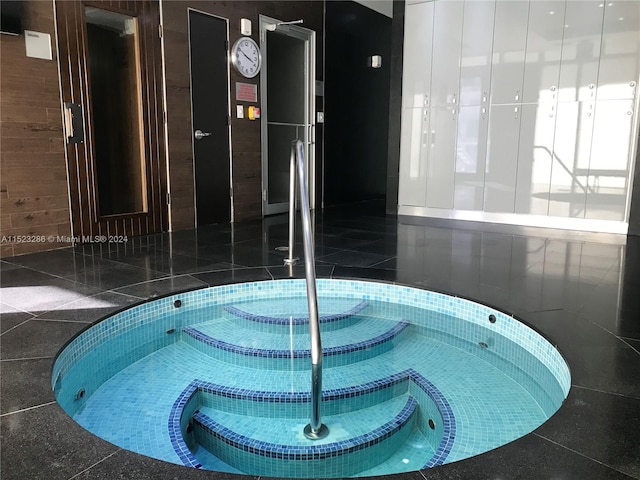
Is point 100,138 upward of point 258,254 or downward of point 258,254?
upward

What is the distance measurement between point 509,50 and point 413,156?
1557 mm

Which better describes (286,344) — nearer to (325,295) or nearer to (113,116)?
(325,295)

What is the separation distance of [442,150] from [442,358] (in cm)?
383

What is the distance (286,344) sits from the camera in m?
2.71

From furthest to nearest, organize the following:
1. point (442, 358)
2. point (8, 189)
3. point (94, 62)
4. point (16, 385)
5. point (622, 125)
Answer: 1. point (622, 125)
2. point (94, 62)
3. point (8, 189)
4. point (442, 358)
5. point (16, 385)

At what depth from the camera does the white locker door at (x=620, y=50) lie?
476 centimetres

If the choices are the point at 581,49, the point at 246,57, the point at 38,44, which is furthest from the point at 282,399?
the point at 581,49

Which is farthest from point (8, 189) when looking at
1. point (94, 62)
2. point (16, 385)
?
point (16, 385)

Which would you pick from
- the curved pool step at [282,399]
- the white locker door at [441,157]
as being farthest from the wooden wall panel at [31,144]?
the white locker door at [441,157]

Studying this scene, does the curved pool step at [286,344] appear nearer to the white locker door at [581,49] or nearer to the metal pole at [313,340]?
the metal pole at [313,340]

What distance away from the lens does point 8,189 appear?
3.86m

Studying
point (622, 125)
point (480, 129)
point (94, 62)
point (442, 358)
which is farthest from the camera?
point (480, 129)

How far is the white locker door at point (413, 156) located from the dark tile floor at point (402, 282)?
42 centimetres

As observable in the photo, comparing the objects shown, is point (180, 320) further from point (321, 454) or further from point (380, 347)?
point (321, 454)
